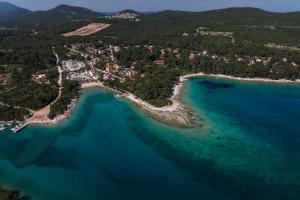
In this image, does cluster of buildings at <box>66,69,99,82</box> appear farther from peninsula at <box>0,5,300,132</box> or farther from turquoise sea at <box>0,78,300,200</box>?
turquoise sea at <box>0,78,300,200</box>

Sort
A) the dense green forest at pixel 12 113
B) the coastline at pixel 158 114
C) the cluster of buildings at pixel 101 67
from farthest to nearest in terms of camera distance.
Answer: the cluster of buildings at pixel 101 67
the dense green forest at pixel 12 113
the coastline at pixel 158 114

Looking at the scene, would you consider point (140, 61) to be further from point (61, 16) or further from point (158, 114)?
point (61, 16)

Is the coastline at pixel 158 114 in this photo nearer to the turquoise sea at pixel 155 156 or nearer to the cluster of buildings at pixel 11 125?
the cluster of buildings at pixel 11 125

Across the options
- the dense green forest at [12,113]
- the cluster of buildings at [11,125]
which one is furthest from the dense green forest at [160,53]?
the cluster of buildings at [11,125]

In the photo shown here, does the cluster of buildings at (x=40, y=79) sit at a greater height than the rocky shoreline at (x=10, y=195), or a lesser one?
greater

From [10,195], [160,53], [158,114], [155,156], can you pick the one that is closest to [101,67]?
[160,53]

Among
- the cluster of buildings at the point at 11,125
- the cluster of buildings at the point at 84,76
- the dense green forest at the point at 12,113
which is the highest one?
the cluster of buildings at the point at 84,76

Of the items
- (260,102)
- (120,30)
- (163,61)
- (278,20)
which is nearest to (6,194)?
(260,102)
